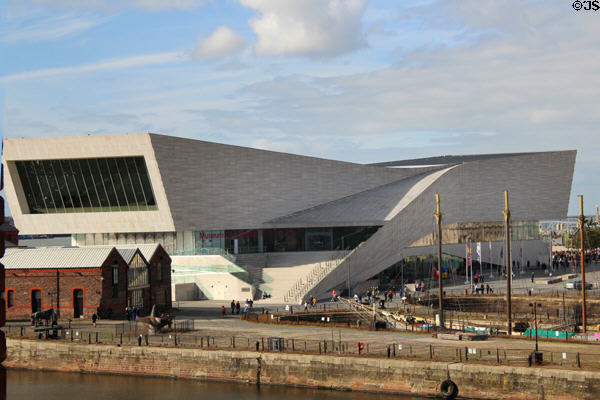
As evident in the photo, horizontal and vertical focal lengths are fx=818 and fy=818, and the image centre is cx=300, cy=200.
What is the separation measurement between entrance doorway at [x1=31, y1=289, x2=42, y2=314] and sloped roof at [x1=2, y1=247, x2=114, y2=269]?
5.50 feet

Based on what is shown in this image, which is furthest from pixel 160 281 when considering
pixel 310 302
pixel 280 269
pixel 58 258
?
pixel 280 269

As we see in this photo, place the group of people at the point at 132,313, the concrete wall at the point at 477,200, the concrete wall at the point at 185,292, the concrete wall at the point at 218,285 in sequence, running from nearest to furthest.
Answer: the group of people at the point at 132,313
the concrete wall at the point at 185,292
the concrete wall at the point at 218,285
the concrete wall at the point at 477,200

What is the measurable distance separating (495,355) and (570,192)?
70171 millimetres

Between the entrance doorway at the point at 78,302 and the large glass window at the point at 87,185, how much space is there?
20736 millimetres

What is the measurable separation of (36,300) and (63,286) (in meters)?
2.21

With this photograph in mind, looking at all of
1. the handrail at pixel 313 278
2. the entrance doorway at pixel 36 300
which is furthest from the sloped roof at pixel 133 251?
the handrail at pixel 313 278

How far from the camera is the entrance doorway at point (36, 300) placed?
5359 centimetres

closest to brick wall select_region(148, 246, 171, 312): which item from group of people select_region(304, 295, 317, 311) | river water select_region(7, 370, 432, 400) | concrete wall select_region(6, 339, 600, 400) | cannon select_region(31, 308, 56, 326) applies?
cannon select_region(31, 308, 56, 326)

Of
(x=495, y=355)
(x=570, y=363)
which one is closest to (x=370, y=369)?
(x=495, y=355)

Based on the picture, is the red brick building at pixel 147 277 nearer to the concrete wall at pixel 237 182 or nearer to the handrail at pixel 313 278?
the handrail at pixel 313 278

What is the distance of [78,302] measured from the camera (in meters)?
53.5

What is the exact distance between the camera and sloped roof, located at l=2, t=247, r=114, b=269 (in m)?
53.6

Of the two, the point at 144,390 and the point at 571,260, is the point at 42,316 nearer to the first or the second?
the point at 144,390

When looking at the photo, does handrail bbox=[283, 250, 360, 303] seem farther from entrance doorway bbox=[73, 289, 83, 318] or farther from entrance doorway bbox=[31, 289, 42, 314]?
entrance doorway bbox=[31, 289, 42, 314]
